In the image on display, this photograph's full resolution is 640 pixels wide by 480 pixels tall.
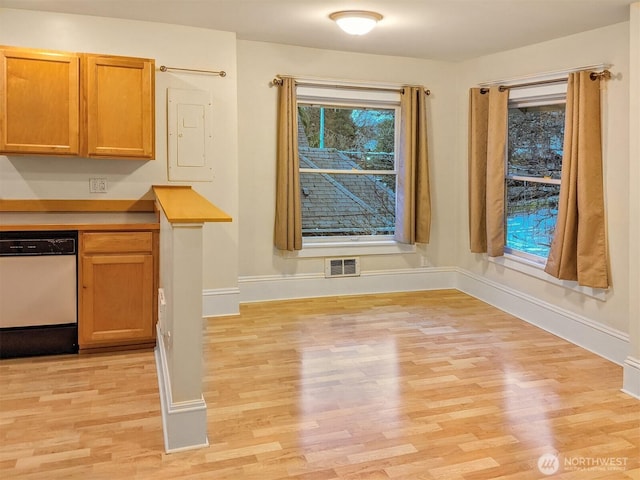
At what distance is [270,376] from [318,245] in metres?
2.13

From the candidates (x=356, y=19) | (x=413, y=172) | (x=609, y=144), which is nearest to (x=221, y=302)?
(x=413, y=172)

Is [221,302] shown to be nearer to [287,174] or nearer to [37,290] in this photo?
[287,174]

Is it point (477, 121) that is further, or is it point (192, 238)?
point (477, 121)

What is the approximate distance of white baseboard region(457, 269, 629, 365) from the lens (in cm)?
379

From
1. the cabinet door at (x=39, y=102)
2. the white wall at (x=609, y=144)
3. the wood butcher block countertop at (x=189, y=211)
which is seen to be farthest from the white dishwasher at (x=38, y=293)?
the white wall at (x=609, y=144)

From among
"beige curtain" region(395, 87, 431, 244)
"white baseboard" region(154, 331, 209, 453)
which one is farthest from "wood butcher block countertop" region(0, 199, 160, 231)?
"beige curtain" region(395, 87, 431, 244)

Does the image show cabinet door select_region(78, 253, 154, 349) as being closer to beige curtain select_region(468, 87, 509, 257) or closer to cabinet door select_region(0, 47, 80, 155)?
cabinet door select_region(0, 47, 80, 155)

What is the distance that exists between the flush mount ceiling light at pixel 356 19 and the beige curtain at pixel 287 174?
1.10 m

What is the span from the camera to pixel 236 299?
4758mm

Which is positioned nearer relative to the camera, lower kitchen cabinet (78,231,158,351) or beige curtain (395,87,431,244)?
lower kitchen cabinet (78,231,158,351)

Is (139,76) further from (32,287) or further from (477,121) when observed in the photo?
(477,121)

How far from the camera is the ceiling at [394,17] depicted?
3613mm

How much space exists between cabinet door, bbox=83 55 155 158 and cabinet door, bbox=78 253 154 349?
0.82 metres

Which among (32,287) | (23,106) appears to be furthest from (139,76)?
(32,287)
